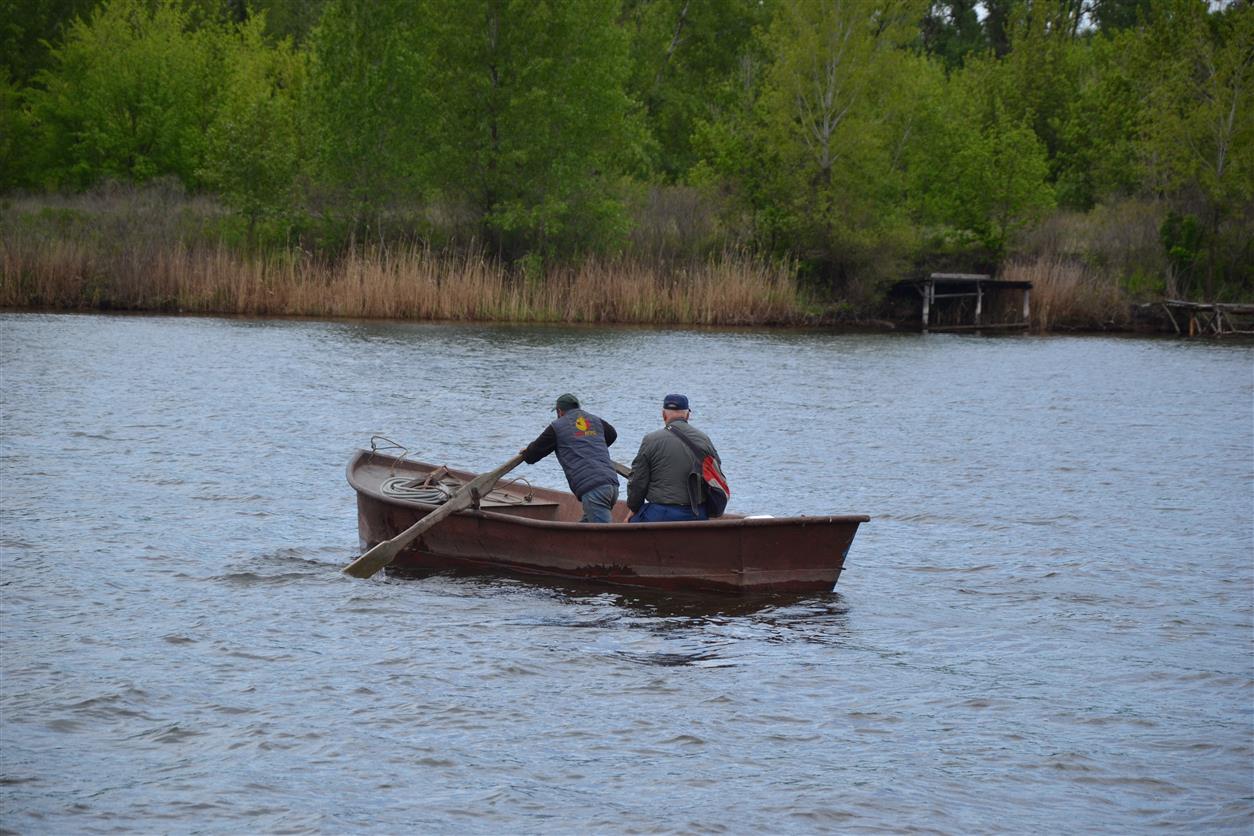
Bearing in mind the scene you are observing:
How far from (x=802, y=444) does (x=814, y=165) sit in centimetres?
2712

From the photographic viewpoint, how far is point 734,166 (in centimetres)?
4869

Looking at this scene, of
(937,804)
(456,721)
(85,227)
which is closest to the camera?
(937,804)

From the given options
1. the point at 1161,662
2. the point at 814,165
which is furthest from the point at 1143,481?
the point at 814,165

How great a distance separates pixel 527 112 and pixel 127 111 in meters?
17.5

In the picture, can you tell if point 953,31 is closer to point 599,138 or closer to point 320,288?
point 599,138

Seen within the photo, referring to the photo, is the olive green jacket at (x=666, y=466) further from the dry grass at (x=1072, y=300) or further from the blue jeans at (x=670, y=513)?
the dry grass at (x=1072, y=300)

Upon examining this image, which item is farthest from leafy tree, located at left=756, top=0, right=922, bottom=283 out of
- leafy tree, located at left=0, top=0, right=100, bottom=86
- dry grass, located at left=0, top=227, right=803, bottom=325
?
leafy tree, located at left=0, top=0, right=100, bottom=86

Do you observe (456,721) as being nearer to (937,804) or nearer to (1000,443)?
(937,804)

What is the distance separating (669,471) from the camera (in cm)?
1262

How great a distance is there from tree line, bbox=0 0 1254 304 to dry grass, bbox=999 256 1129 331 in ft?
9.54

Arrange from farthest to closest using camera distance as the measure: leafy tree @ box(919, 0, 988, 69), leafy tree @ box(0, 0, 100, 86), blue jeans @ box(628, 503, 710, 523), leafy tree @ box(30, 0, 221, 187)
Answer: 1. leafy tree @ box(919, 0, 988, 69)
2. leafy tree @ box(0, 0, 100, 86)
3. leafy tree @ box(30, 0, 221, 187)
4. blue jeans @ box(628, 503, 710, 523)

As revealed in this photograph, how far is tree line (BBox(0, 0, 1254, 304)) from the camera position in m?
45.7

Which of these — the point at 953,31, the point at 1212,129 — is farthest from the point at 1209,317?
the point at 953,31

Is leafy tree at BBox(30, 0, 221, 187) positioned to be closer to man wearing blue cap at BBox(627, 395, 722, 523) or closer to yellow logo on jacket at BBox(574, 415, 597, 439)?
yellow logo on jacket at BBox(574, 415, 597, 439)
